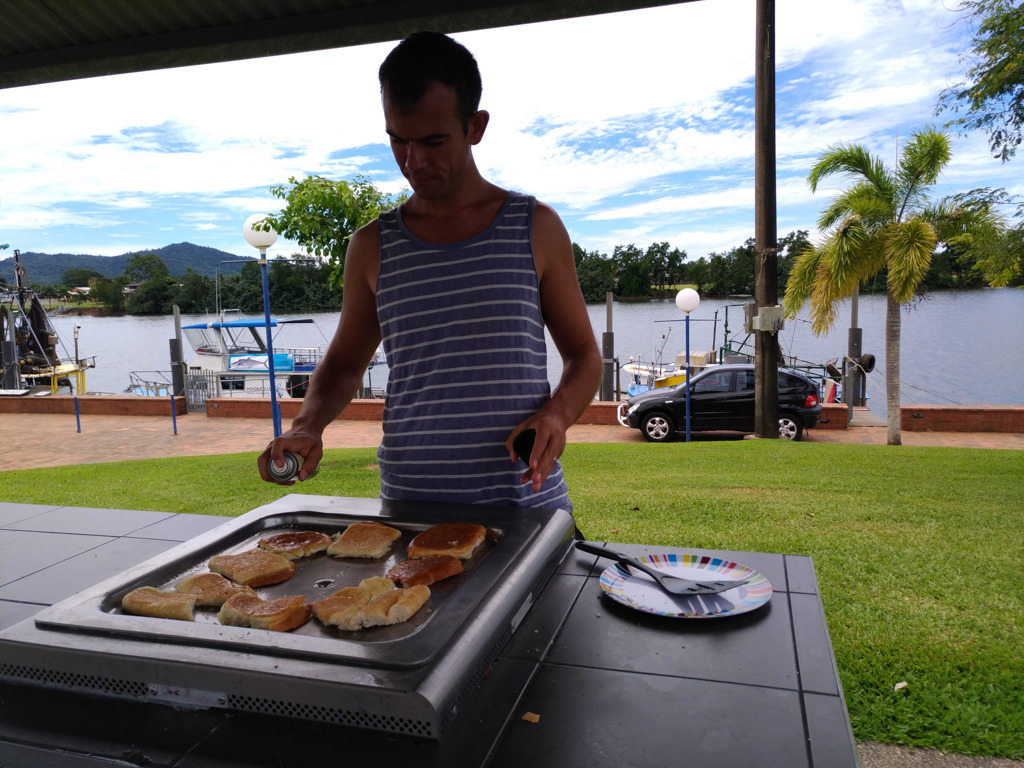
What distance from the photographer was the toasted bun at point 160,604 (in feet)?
3.59

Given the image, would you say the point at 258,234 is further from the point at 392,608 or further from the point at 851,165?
the point at 851,165

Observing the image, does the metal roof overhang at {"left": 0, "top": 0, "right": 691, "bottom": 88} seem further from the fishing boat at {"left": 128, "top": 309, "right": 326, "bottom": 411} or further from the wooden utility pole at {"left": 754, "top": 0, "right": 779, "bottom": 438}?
the fishing boat at {"left": 128, "top": 309, "right": 326, "bottom": 411}

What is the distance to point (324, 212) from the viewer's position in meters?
8.20

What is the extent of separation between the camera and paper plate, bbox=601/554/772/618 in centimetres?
132

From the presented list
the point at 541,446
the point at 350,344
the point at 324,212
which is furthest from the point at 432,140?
the point at 324,212

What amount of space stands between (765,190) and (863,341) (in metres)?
18.7

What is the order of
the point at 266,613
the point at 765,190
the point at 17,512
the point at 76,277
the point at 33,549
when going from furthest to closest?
1. the point at 76,277
2. the point at 765,190
3. the point at 17,512
4. the point at 33,549
5. the point at 266,613

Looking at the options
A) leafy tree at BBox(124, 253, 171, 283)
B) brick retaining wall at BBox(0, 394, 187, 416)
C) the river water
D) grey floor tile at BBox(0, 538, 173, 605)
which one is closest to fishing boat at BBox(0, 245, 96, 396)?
the river water

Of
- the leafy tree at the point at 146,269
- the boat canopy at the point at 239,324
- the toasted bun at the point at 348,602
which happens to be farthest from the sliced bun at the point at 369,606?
the leafy tree at the point at 146,269

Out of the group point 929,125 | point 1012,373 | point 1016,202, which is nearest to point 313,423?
point 1016,202

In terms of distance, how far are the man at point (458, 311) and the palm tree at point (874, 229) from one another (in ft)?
34.1

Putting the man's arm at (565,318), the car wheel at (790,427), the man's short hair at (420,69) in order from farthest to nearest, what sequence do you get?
1. the car wheel at (790,427)
2. the man's arm at (565,318)
3. the man's short hair at (420,69)

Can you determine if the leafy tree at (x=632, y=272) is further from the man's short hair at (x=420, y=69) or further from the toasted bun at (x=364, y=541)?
the toasted bun at (x=364, y=541)

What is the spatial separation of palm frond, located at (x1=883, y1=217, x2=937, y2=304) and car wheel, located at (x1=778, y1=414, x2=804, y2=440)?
102 inches
